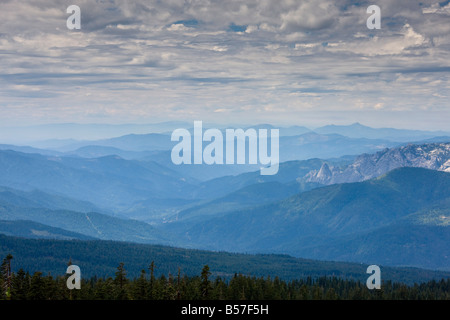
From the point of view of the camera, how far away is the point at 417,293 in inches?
6639
